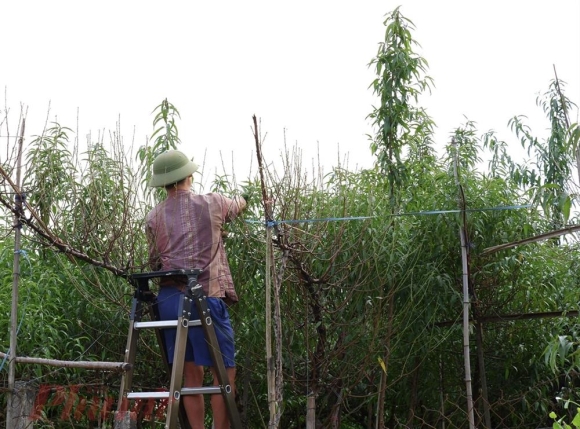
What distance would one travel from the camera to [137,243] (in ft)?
17.0

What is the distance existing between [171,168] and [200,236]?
0.40m

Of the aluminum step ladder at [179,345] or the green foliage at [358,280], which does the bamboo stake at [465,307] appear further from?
the aluminum step ladder at [179,345]

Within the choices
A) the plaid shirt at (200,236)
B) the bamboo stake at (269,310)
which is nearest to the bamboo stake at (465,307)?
the bamboo stake at (269,310)

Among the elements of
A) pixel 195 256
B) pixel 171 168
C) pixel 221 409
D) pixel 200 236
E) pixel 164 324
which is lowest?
pixel 221 409

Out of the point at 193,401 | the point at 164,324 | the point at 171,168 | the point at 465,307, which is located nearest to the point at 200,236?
the point at 171,168

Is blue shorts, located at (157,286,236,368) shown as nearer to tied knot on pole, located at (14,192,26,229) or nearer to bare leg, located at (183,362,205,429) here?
bare leg, located at (183,362,205,429)

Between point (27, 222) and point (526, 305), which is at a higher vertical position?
point (27, 222)

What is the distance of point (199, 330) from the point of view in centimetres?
459

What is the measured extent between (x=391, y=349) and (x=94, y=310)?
187cm

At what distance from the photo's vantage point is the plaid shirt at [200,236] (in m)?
4.64

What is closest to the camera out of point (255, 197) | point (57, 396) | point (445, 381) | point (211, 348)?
point (211, 348)

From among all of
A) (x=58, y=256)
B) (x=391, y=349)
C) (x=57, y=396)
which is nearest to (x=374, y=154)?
(x=391, y=349)

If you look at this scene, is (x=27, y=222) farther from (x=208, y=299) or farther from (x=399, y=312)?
(x=399, y=312)

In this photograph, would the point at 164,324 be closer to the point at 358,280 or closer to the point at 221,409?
the point at 221,409
